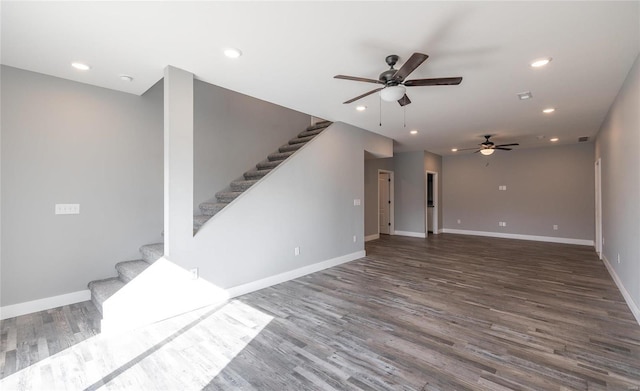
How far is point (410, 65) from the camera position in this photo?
240cm

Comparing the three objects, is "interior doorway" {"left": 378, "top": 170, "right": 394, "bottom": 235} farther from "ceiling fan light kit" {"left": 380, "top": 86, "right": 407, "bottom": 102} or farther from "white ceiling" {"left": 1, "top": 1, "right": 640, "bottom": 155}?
"ceiling fan light kit" {"left": 380, "top": 86, "right": 407, "bottom": 102}

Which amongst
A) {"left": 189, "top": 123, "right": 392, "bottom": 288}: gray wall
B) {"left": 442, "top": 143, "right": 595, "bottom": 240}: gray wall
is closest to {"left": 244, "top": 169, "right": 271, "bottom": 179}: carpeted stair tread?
{"left": 189, "top": 123, "right": 392, "bottom": 288}: gray wall

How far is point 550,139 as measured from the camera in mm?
6812

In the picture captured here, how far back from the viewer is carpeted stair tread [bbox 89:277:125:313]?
2.97 m

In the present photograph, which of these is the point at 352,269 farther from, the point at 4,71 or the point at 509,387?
the point at 4,71

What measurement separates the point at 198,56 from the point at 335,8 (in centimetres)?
150

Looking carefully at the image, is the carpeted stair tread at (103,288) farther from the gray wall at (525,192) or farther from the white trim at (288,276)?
the gray wall at (525,192)

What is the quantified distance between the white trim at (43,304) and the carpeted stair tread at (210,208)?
1.67 m

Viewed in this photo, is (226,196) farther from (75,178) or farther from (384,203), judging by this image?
(384,203)

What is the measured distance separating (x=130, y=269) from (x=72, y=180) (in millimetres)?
1263

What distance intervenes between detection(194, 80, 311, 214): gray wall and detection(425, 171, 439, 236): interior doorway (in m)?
5.89

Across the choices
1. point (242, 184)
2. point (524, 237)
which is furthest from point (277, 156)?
point (524, 237)

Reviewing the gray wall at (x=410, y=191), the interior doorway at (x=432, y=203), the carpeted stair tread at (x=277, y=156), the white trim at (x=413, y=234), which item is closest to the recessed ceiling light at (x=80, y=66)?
the carpeted stair tread at (x=277, y=156)

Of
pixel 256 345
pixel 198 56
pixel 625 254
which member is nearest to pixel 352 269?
pixel 256 345
